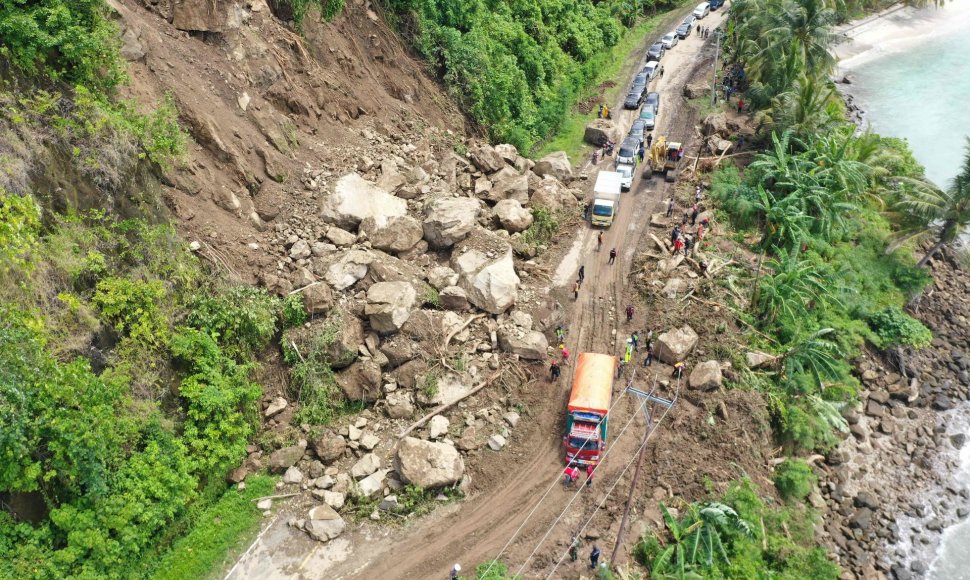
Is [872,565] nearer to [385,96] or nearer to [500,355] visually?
[500,355]

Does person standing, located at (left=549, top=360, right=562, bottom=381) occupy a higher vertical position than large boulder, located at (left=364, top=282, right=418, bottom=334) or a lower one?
lower

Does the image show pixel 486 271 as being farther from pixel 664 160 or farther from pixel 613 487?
pixel 664 160

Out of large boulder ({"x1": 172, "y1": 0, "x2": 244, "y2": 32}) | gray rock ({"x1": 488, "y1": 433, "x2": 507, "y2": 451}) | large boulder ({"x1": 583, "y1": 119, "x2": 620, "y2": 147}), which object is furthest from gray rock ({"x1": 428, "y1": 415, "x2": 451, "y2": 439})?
large boulder ({"x1": 583, "y1": 119, "x2": 620, "y2": 147})

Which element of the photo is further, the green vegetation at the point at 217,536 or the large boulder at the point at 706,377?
the large boulder at the point at 706,377

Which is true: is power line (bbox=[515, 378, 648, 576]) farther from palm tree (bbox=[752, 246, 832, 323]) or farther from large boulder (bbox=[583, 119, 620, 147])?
large boulder (bbox=[583, 119, 620, 147])

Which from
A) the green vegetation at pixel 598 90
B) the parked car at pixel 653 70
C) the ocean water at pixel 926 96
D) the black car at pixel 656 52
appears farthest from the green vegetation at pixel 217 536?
the ocean water at pixel 926 96

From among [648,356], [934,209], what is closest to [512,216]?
[648,356]

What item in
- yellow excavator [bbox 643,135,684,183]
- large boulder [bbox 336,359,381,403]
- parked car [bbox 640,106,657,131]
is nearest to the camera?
large boulder [bbox 336,359,381,403]

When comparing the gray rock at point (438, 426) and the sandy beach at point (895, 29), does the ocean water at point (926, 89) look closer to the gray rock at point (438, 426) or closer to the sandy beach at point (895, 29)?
the sandy beach at point (895, 29)
